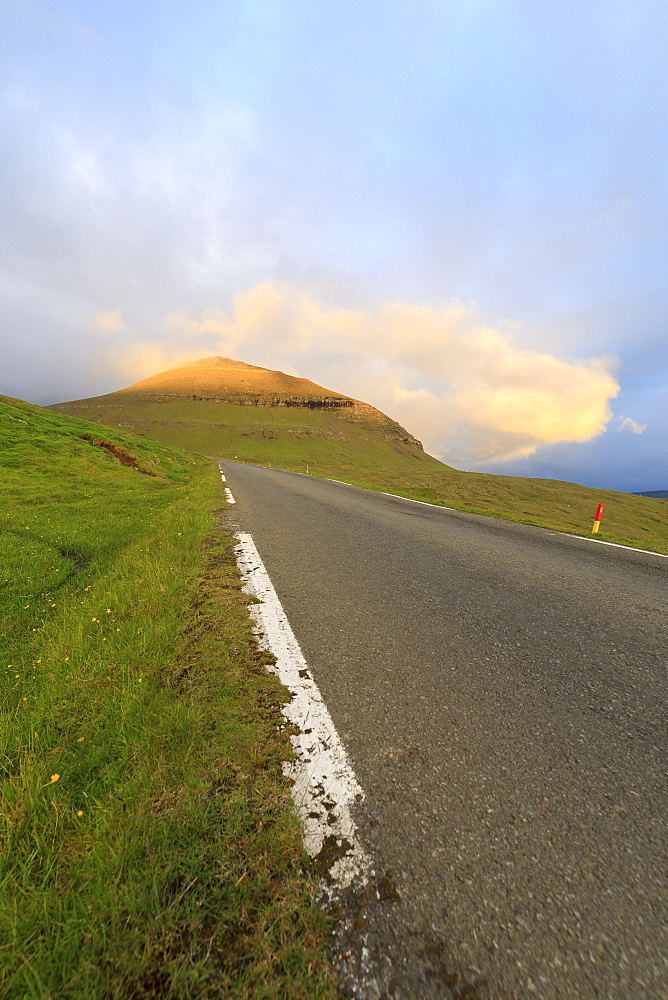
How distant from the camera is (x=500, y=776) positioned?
2098 mm

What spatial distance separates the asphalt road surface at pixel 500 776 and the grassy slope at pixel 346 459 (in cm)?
1006

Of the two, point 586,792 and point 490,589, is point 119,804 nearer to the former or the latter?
point 586,792

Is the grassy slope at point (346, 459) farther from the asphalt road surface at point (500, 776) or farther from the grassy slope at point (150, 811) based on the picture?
the grassy slope at point (150, 811)

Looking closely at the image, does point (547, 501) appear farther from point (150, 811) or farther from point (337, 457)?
point (337, 457)

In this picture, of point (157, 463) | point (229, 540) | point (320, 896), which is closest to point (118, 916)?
point (320, 896)

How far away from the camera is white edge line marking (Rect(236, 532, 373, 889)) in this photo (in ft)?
5.38

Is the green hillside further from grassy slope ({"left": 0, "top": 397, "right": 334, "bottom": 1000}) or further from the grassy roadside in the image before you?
grassy slope ({"left": 0, "top": 397, "right": 334, "bottom": 1000})

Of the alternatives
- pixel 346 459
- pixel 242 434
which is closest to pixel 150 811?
pixel 346 459

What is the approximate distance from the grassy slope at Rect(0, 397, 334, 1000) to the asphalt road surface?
0.36m

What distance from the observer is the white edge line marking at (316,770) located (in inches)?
64.6

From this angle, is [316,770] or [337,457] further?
[337,457]

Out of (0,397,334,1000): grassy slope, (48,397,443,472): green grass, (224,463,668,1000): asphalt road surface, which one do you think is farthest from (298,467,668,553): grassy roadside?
(48,397,443,472): green grass

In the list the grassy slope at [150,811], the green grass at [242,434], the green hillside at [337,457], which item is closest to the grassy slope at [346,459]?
the green hillside at [337,457]

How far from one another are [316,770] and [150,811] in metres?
0.81
